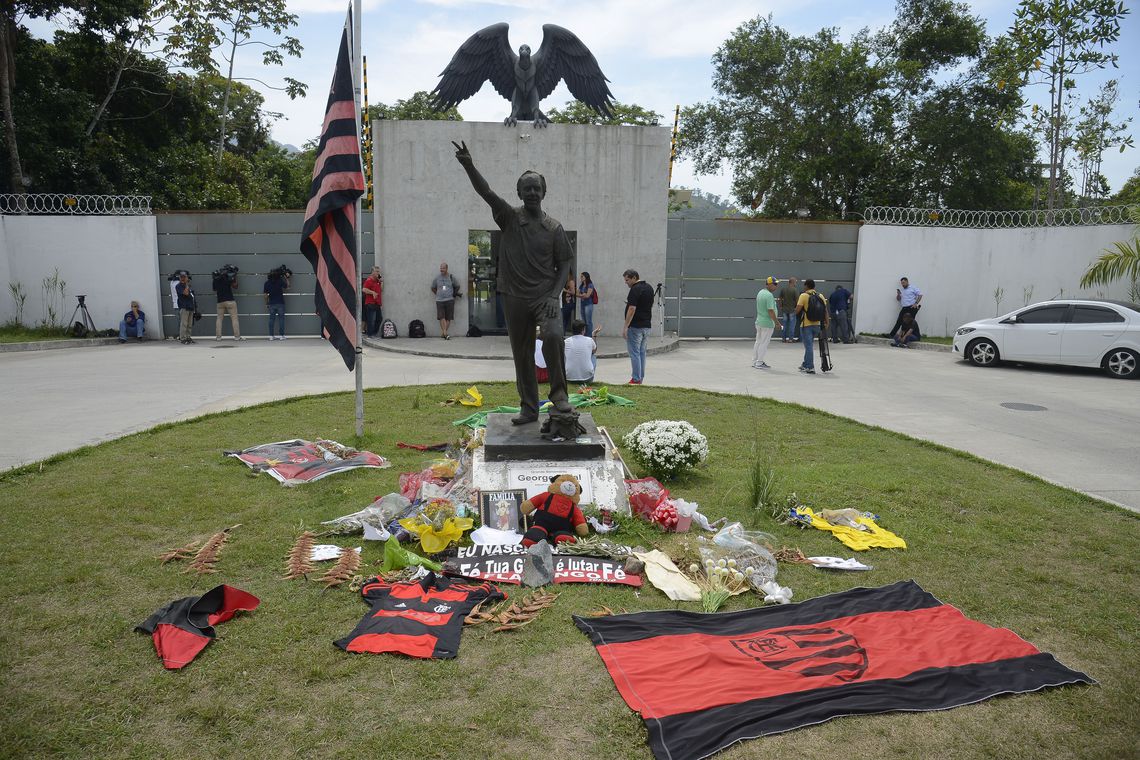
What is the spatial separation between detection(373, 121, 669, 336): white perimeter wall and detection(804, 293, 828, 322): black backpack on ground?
18.8 feet

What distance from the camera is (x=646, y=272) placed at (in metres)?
19.1

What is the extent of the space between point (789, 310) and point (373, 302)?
10.4 m

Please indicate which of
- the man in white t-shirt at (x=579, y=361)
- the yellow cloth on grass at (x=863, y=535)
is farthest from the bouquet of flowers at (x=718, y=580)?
the man in white t-shirt at (x=579, y=361)

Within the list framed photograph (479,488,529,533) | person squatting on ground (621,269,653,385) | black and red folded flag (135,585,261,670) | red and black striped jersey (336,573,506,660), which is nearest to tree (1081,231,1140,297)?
person squatting on ground (621,269,653,385)

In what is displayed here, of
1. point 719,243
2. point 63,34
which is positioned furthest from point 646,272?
point 63,34

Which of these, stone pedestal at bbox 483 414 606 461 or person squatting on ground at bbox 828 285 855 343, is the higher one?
person squatting on ground at bbox 828 285 855 343

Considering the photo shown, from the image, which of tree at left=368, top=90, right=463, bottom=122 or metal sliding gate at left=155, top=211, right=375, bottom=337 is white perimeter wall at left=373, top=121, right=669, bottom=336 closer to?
metal sliding gate at left=155, top=211, right=375, bottom=337

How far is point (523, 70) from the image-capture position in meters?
17.0

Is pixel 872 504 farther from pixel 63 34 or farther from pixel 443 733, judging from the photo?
pixel 63 34

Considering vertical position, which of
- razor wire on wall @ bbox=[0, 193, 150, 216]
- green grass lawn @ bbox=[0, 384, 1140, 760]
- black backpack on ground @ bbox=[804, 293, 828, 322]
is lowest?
green grass lawn @ bbox=[0, 384, 1140, 760]

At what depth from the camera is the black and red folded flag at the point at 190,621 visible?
154 inches

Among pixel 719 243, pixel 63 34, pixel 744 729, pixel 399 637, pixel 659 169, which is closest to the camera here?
pixel 744 729

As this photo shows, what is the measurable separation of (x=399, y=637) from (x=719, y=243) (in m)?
17.6

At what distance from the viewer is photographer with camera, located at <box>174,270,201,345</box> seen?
59.5 feet
